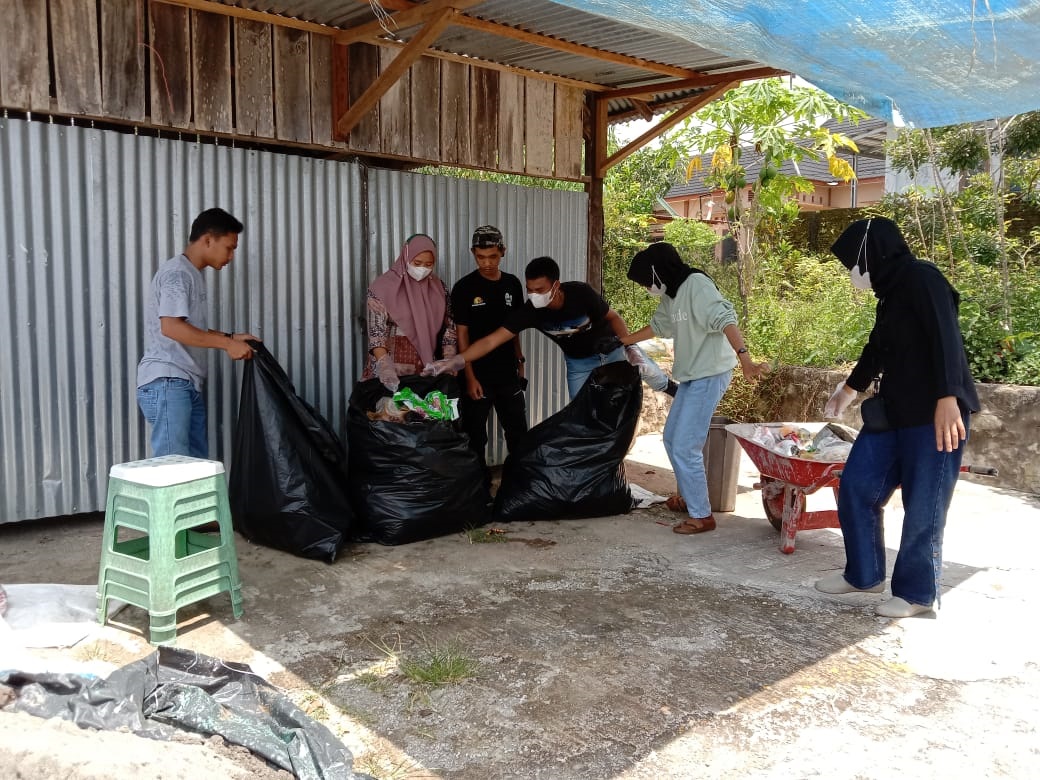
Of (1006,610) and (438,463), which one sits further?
(438,463)

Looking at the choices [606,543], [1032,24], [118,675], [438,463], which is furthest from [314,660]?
[1032,24]

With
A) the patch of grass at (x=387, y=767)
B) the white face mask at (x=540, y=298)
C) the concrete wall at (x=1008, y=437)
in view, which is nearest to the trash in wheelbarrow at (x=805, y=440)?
the white face mask at (x=540, y=298)

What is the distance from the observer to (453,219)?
5941 millimetres

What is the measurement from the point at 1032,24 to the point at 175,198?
13.6 feet

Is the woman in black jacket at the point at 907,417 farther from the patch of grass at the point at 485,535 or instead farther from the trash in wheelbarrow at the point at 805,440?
the patch of grass at the point at 485,535

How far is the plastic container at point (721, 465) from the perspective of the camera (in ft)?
17.6

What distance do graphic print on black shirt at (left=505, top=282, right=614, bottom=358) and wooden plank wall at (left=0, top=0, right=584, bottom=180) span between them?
1459 millimetres

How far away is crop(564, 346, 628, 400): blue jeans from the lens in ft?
17.4

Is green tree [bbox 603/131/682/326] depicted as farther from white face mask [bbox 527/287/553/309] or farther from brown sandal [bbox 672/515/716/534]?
brown sandal [bbox 672/515/716/534]

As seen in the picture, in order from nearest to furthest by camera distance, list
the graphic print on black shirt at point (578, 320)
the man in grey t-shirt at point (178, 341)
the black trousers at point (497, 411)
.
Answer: the man in grey t-shirt at point (178, 341), the graphic print on black shirt at point (578, 320), the black trousers at point (497, 411)

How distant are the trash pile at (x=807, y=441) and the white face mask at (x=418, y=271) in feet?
6.66

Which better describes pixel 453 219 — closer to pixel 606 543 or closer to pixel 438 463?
pixel 438 463

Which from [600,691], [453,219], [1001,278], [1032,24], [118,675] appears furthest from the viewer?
[1001,278]

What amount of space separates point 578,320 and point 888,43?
2.18 m
